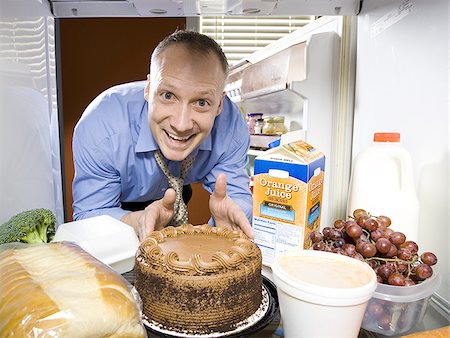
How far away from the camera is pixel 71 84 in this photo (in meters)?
2.15

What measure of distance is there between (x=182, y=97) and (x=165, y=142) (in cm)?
17

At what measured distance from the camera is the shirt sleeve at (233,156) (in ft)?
4.46

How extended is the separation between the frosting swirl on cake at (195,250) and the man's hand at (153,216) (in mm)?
222

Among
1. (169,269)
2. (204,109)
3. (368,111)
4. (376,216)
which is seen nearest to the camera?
(169,269)

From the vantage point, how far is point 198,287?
0.58 m

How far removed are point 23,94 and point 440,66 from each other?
833mm

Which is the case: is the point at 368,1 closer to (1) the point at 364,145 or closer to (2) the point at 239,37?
(1) the point at 364,145

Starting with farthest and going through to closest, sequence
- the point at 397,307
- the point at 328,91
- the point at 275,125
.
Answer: the point at 275,125 < the point at 328,91 < the point at 397,307

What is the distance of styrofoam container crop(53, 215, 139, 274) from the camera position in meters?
0.71

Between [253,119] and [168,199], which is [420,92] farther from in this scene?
[253,119]

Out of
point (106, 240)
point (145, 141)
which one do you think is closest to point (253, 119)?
point (145, 141)

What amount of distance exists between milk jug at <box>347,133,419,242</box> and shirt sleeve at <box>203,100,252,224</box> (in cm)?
61

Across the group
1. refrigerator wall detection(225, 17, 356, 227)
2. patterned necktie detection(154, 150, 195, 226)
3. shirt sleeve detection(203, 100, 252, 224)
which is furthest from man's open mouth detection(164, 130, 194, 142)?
refrigerator wall detection(225, 17, 356, 227)

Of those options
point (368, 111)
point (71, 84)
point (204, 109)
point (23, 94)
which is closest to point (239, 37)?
point (71, 84)
